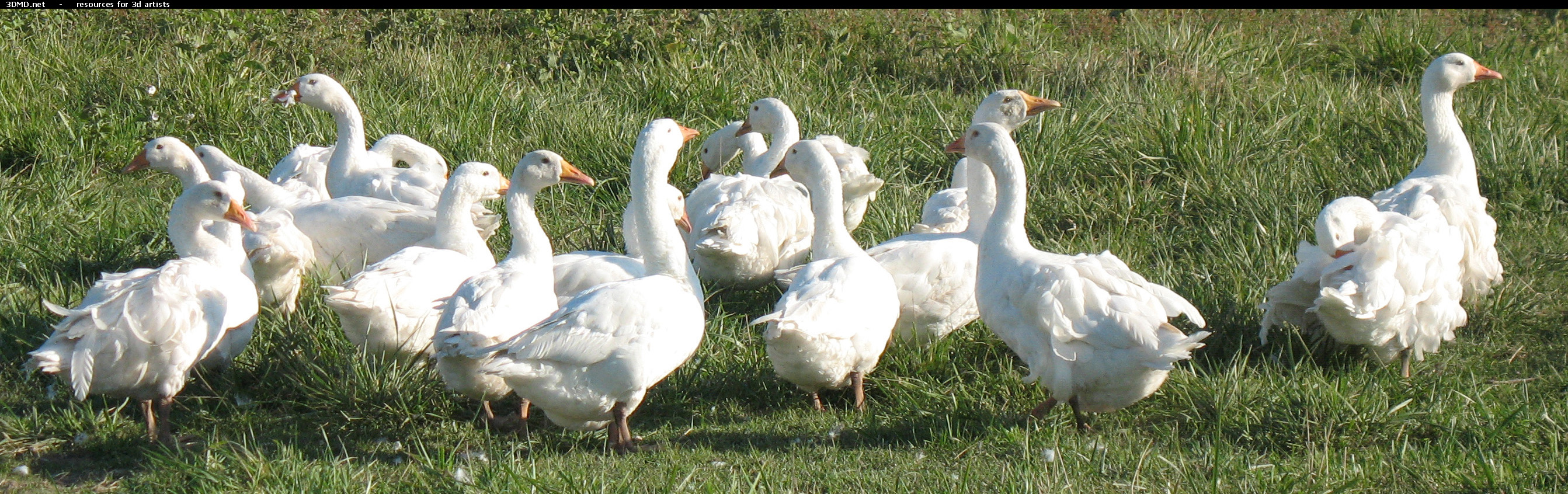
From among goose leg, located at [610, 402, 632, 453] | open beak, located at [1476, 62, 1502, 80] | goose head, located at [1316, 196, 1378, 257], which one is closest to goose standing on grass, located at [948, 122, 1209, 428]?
goose head, located at [1316, 196, 1378, 257]

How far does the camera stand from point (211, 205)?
17.2ft

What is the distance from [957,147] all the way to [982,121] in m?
1.20

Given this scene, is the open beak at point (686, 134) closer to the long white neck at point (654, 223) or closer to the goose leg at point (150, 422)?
the long white neck at point (654, 223)

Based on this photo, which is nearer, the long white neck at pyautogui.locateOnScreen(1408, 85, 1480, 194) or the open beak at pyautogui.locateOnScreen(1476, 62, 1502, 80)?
the long white neck at pyautogui.locateOnScreen(1408, 85, 1480, 194)

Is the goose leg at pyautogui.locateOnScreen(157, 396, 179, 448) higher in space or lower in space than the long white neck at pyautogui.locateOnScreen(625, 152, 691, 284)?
lower

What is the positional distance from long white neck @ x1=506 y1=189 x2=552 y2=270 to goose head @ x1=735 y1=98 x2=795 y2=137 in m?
1.98

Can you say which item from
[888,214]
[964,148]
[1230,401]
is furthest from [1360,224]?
[888,214]

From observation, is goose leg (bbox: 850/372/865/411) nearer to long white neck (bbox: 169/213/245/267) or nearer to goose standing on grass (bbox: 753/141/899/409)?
goose standing on grass (bbox: 753/141/899/409)

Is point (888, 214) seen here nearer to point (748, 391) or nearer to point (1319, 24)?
point (748, 391)

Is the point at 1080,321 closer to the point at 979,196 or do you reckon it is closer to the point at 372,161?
the point at 979,196

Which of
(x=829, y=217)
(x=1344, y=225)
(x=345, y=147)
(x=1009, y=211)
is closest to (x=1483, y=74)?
(x=1344, y=225)

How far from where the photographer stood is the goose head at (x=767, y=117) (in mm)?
7195

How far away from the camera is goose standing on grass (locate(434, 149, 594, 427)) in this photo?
4457 mm
